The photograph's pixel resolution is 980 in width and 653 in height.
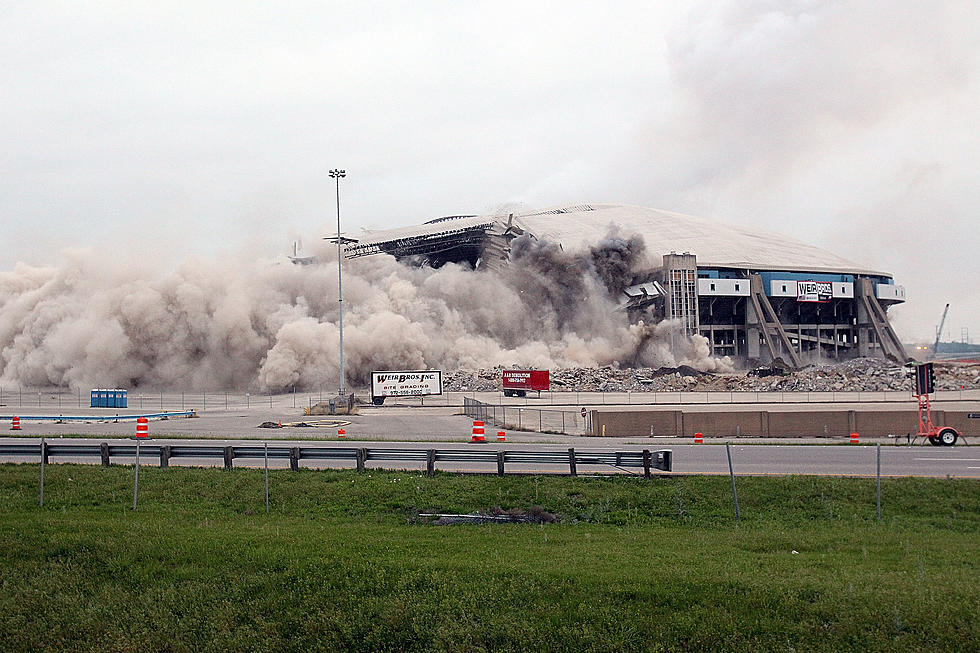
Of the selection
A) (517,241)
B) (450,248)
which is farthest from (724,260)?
(450,248)

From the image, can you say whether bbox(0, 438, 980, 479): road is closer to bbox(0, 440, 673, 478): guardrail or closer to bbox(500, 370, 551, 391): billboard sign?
bbox(0, 440, 673, 478): guardrail

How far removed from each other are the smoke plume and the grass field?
193 feet

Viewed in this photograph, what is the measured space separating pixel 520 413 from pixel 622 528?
1072 inches

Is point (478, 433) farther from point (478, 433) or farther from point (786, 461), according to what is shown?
point (786, 461)

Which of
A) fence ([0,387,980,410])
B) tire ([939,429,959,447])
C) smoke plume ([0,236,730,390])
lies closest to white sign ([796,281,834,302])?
smoke plume ([0,236,730,390])

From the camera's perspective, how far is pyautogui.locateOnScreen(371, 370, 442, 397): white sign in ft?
181

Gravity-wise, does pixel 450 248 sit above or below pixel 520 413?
above

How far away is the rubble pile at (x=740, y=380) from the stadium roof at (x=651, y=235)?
22579 mm

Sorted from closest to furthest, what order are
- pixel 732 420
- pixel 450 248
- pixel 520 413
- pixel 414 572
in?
pixel 414 572, pixel 732 420, pixel 520 413, pixel 450 248

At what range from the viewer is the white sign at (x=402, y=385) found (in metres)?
55.2

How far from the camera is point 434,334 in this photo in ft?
276

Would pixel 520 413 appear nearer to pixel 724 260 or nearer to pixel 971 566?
pixel 971 566

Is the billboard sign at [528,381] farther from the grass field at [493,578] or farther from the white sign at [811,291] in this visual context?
the white sign at [811,291]

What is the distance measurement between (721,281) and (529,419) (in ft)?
188
